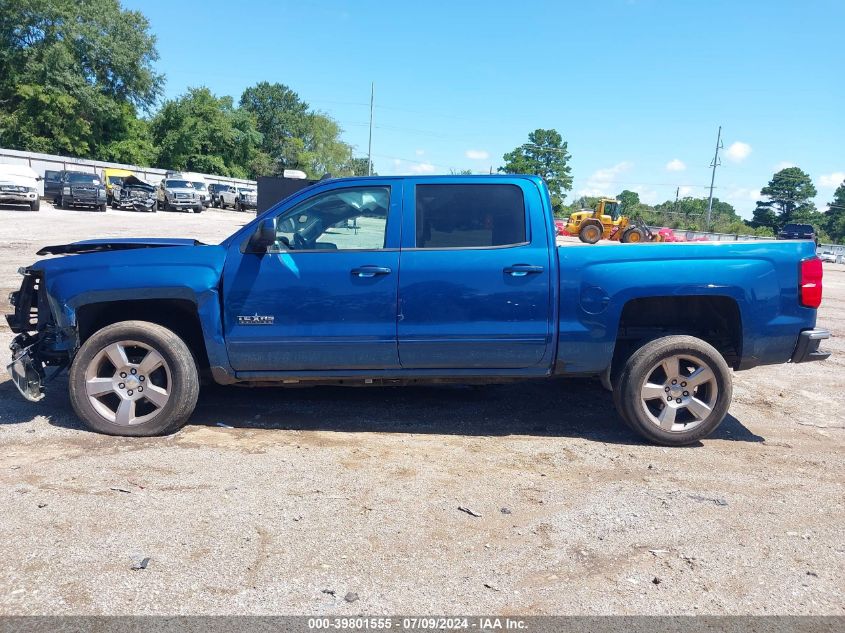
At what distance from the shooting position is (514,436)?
5.05 metres

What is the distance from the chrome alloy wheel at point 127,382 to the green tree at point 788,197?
346ft

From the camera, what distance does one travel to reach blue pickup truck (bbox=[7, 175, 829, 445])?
15.5 ft

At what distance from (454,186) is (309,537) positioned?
8.79 ft

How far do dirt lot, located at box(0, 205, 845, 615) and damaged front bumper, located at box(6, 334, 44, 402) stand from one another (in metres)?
0.29

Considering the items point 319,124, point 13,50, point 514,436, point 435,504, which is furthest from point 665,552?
point 319,124

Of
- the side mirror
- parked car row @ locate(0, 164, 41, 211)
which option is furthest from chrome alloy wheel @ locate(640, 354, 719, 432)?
parked car row @ locate(0, 164, 41, 211)

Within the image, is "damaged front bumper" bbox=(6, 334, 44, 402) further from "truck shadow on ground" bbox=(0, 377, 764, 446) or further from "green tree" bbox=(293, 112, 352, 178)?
"green tree" bbox=(293, 112, 352, 178)

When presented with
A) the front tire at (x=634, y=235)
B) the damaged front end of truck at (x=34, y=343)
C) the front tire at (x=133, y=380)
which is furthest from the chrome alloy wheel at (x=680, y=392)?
the front tire at (x=634, y=235)

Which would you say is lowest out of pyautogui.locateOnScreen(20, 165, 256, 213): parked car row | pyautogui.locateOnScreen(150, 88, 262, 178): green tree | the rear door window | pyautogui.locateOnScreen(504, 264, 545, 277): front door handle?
pyautogui.locateOnScreen(504, 264, 545, 277): front door handle

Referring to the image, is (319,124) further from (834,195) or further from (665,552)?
(665,552)

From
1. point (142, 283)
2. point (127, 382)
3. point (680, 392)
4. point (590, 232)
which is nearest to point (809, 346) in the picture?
point (680, 392)

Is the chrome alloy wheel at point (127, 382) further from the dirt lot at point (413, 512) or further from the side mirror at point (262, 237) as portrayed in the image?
the side mirror at point (262, 237)

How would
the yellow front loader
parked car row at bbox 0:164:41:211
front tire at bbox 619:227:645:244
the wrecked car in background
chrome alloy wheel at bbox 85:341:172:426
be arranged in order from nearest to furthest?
chrome alloy wheel at bbox 85:341:172:426, parked car row at bbox 0:164:41:211, front tire at bbox 619:227:645:244, the yellow front loader, the wrecked car in background

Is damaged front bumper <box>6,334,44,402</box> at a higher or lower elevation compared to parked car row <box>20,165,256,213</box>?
lower
